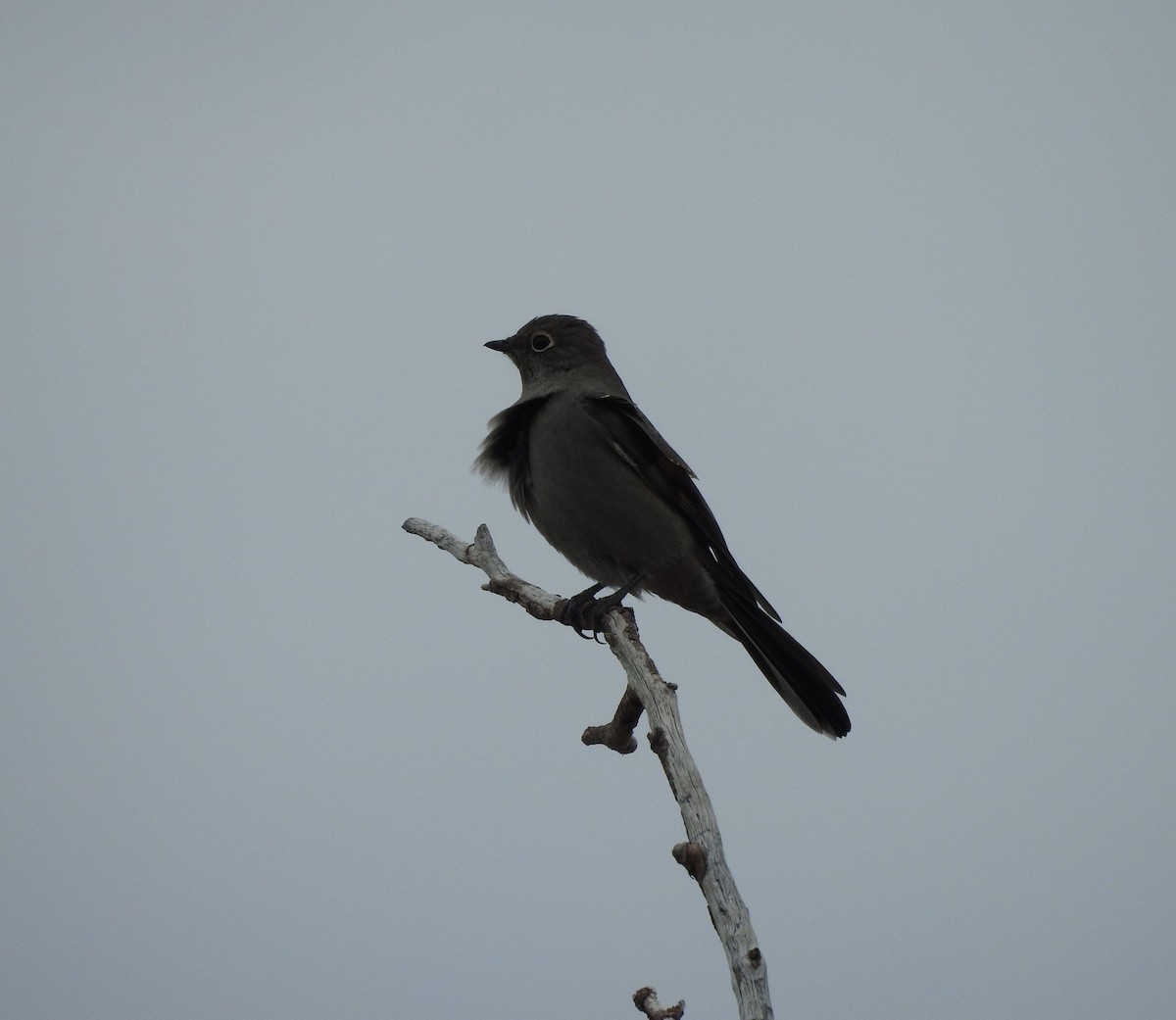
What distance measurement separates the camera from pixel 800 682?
6668 mm

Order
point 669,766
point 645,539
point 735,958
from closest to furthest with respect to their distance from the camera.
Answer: point 735,958 < point 669,766 < point 645,539

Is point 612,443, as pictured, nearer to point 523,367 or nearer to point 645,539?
point 645,539

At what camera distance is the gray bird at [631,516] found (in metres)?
6.64

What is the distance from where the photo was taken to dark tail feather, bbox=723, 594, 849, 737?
6582 millimetres

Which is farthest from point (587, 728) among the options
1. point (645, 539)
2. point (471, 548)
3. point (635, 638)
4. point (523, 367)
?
point (523, 367)

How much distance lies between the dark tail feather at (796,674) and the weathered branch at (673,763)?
1735 millimetres

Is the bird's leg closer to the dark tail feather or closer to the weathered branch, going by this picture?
the weathered branch

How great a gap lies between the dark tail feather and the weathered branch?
174cm

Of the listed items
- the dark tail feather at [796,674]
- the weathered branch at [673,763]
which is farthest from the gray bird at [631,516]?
the weathered branch at [673,763]

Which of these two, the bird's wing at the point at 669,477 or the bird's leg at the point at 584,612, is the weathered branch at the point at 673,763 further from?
the bird's wing at the point at 669,477

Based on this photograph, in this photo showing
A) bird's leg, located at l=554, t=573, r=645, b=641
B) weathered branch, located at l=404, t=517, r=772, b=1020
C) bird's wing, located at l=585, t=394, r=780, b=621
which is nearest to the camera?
weathered branch, located at l=404, t=517, r=772, b=1020

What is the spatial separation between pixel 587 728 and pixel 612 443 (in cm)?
218

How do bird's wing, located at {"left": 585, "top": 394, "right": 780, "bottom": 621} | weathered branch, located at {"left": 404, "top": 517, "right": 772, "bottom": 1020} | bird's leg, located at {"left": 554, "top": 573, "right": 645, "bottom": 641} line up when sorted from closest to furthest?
weathered branch, located at {"left": 404, "top": 517, "right": 772, "bottom": 1020} → bird's leg, located at {"left": 554, "top": 573, "right": 645, "bottom": 641} → bird's wing, located at {"left": 585, "top": 394, "right": 780, "bottom": 621}

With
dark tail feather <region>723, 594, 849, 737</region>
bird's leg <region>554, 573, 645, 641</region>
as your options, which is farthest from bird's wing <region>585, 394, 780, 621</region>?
bird's leg <region>554, 573, 645, 641</region>
